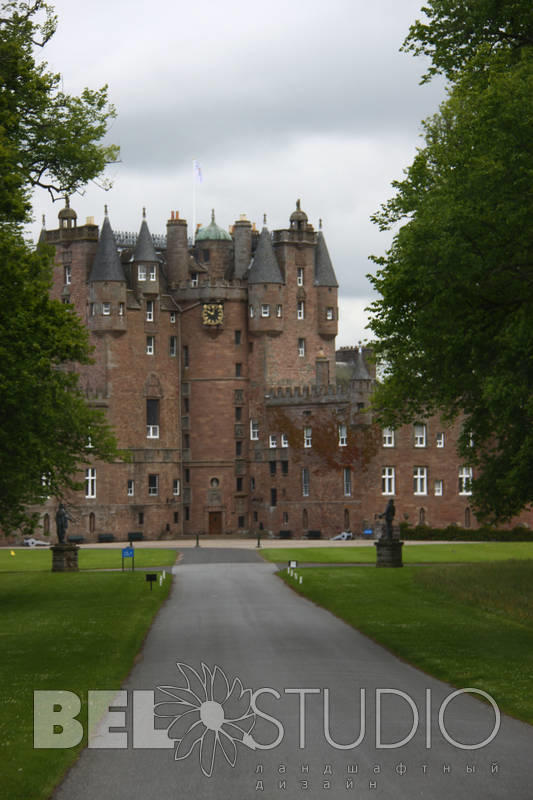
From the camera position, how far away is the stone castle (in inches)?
4006

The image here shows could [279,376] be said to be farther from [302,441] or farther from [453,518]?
[453,518]

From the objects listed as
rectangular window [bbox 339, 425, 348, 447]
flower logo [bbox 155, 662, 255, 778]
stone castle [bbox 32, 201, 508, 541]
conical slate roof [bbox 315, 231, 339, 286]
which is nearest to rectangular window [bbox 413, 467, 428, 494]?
stone castle [bbox 32, 201, 508, 541]

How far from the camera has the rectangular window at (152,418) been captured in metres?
107

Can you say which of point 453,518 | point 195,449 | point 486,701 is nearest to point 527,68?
point 486,701

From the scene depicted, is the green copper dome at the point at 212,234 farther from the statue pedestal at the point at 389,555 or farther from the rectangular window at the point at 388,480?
the statue pedestal at the point at 389,555

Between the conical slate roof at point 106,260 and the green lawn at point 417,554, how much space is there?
100ft

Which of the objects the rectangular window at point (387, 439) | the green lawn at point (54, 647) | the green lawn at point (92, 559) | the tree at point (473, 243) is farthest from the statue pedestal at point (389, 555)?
the rectangular window at point (387, 439)

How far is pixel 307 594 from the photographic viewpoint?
42781mm

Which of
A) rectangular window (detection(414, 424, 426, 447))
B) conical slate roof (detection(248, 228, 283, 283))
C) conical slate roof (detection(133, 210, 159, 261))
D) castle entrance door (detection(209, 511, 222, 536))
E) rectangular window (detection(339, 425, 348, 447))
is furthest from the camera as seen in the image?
conical slate roof (detection(248, 228, 283, 283))

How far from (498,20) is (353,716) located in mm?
22171

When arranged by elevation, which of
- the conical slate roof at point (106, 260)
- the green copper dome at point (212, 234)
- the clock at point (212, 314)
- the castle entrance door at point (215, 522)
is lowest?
the castle entrance door at point (215, 522)

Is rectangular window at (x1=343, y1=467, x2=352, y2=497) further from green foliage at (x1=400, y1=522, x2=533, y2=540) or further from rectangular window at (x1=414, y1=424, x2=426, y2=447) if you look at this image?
green foliage at (x1=400, y1=522, x2=533, y2=540)

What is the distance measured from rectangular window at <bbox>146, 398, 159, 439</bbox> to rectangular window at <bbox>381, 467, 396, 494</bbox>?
1943 centimetres

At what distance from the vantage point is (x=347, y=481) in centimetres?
10162
